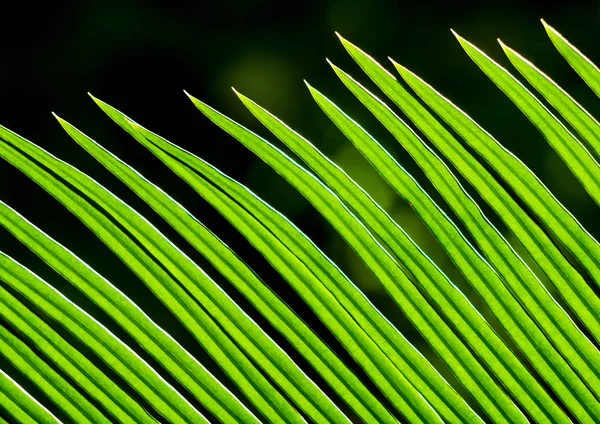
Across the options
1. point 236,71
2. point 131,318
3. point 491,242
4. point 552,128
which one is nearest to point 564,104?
point 552,128

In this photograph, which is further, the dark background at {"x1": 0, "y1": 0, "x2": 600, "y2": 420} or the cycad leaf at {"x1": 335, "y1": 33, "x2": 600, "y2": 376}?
the dark background at {"x1": 0, "y1": 0, "x2": 600, "y2": 420}

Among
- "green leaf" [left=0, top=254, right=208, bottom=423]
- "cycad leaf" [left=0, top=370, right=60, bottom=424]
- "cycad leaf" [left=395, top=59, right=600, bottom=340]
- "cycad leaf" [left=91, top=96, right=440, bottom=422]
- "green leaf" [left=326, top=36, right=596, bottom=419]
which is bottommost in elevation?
"cycad leaf" [left=0, top=370, right=60, bottom=424]

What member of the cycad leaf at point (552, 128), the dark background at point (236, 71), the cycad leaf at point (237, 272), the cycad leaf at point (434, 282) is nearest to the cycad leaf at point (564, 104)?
the cycad leaf at point (552, 128)

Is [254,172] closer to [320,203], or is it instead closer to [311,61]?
[311,61]

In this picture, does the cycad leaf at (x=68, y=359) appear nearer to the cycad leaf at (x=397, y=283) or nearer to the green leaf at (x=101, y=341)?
the green leaf at (x=101, y=341)

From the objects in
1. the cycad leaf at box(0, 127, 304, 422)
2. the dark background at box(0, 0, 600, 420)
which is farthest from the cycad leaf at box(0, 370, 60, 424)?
the dark background at box(0, 0, 600, 420)

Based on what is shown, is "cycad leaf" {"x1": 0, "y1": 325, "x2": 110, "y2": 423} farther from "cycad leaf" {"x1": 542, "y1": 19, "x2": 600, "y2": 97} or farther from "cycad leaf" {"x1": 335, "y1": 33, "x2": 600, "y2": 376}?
"cycad leaf" {"x1": 542, "y1": 19, "x2": 600, "y2": 97}

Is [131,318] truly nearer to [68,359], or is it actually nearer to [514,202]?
[68,359]
